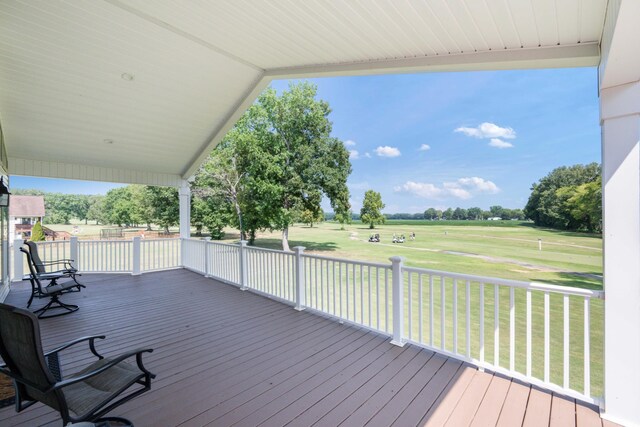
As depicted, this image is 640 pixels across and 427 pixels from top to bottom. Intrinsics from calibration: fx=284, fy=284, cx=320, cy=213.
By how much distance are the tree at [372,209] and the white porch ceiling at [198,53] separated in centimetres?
2096

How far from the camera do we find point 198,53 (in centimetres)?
434

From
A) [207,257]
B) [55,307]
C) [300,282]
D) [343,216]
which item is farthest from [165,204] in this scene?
[300,282]

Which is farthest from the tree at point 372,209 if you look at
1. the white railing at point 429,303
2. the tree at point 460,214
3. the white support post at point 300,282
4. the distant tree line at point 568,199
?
the white support post at point 300,282

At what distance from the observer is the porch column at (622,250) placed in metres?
2.04

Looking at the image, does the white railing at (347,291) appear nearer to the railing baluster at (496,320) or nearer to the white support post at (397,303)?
the white support post at (397,303)

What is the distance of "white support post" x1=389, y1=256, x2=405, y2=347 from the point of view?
10.8ft

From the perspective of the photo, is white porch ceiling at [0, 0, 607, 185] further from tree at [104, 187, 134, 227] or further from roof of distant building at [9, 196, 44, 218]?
tree at [104, 187, 134, 227]

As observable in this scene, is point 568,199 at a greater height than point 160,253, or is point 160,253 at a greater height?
point 568,199

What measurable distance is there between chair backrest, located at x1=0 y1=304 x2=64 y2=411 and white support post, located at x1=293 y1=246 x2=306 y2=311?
3.21 m

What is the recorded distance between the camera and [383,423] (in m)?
2.04

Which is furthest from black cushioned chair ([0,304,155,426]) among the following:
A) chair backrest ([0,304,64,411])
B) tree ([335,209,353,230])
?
tree ([335,209,353,230])

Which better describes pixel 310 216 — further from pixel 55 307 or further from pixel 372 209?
pixel 55 307

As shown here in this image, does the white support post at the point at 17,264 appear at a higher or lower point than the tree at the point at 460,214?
lower

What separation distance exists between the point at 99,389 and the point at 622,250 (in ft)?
12.4
